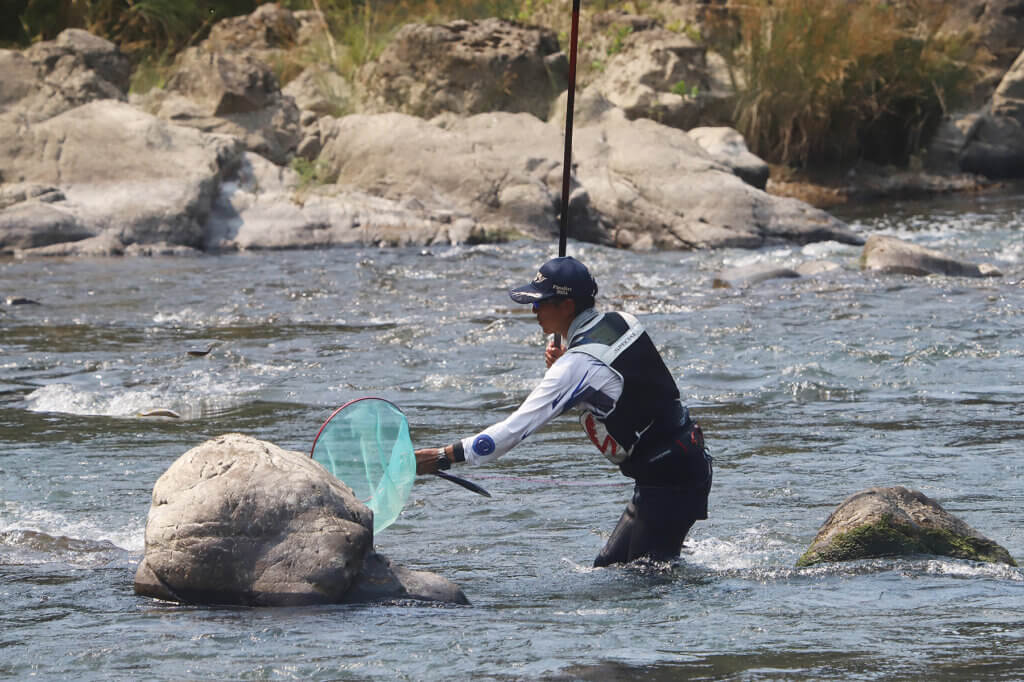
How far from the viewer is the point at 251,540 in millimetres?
5000

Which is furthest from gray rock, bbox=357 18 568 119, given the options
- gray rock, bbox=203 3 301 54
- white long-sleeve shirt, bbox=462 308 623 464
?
white long-sleeve shirt, bbox=462 308 623 464

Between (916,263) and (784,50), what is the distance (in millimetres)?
9053

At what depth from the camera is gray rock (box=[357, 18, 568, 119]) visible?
20.7 meters

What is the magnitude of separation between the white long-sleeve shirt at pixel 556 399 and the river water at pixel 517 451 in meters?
0.61

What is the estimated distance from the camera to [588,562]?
19.2ft

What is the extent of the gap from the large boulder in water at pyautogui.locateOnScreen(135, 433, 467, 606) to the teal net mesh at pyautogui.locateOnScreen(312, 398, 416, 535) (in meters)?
0.28

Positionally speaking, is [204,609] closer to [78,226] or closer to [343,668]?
[343,668]

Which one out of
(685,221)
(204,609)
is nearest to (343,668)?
(204,609)

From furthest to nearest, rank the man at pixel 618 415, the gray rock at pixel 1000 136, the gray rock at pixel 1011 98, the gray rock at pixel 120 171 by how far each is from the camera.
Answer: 1. the gray rock at pixel 1011 98
2. the gray rock at pixel 1000 136
3. the gray rock at pixel 120 171
4. the man at pixel 618 415

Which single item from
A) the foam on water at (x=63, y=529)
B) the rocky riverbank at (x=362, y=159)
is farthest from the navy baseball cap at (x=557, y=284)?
the rocky riverbank at (x=362, y=159)

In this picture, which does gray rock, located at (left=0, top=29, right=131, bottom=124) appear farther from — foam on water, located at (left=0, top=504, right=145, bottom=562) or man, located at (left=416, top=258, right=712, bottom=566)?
man, located at (left=416, top=258, right=712, bottom=566)

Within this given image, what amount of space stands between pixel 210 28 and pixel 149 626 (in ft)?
68.0

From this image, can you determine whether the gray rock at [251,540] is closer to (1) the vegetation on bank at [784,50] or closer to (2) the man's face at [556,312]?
(2) the man's face at [556,312]

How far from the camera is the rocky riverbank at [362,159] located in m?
16.4
